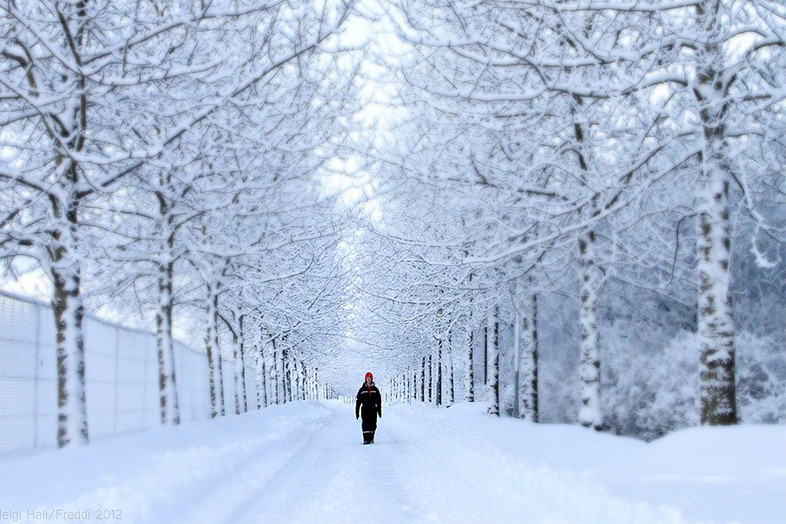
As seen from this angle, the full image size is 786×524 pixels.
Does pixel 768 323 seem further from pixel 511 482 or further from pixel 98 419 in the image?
pixel 98 419

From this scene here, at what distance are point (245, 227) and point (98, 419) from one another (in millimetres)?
5658

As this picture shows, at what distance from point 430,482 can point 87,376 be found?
7205 mm

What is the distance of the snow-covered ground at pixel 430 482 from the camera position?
20.8ft

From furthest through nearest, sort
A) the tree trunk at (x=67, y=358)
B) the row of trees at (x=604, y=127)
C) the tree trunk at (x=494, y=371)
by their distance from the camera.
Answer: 1. the tree trunk at (x=494, y=371)
2. the tree trunk at (x=67, y=358)
3. the row of trees at (x=604, y=127)

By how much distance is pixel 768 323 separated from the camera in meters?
17.2

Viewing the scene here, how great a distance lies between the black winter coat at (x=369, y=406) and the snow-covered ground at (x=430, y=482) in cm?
561

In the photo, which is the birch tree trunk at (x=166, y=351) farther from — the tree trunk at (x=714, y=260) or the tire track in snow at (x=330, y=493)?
the tree trunk at (x=714, y=260)

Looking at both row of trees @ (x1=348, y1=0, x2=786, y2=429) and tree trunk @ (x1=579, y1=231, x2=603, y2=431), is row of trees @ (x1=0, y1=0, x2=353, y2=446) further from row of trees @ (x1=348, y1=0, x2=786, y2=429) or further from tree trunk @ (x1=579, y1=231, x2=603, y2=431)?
tree trunk @ (x1=579, y1=231, x2=603, y2=431)

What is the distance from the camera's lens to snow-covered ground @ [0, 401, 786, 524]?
6340 millimetres

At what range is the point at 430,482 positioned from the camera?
10.5 metres

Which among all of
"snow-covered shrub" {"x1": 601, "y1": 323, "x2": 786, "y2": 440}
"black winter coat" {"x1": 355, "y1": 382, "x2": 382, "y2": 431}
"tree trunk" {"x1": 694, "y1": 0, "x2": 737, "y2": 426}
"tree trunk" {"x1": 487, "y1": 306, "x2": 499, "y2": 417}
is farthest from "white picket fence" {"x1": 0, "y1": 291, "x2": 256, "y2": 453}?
"snow-covered shrub" {"x1": 601, "y1": 323, "x2": 786, "y2": 440}

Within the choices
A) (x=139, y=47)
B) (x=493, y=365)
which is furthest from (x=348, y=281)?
(x=139, y=47)

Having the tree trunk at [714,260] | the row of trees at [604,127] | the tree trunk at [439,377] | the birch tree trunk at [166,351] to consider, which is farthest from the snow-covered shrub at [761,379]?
the tree trunk at [439,377]

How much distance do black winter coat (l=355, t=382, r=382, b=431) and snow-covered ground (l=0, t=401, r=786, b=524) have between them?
5605 mm
